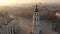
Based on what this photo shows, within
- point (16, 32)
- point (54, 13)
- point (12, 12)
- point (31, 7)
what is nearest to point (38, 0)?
point (31, 7)

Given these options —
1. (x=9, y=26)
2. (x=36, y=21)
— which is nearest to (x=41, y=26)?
(x=36, y=21)

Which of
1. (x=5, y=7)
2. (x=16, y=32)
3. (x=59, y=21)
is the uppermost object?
(x=5, y=7)

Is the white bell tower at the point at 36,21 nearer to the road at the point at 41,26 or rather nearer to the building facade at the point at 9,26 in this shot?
the road at the point at 41,26

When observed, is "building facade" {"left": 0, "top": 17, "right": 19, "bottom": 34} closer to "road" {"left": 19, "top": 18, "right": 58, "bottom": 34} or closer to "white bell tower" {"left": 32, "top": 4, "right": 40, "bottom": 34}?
"road" {"left": 19, "top": 18, "right": 58, "bottom": 34}

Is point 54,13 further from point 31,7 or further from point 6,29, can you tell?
point 6,29

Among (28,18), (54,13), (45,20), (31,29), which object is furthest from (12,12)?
(54,13)

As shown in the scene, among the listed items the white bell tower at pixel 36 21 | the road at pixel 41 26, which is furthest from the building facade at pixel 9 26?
the white bell tower at pixel 36 21

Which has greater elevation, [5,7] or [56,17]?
[5,7]

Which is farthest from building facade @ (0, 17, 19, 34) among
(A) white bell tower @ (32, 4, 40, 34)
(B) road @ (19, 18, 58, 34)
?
(A) white bell tower @ (32, 4, 40, 34)

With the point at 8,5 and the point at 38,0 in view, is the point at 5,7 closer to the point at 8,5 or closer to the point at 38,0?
the point at 8,5

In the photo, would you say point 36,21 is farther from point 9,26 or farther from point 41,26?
point 9,26
